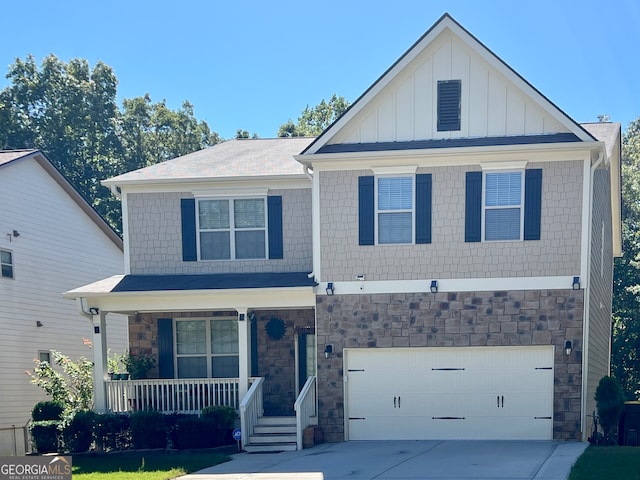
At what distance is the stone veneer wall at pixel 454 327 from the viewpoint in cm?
1282

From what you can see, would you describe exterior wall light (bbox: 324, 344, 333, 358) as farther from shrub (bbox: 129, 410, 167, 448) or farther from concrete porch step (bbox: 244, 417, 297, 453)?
shrub (bbox: 129, 410, 167, 448)

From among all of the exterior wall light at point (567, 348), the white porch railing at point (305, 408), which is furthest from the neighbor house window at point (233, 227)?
the exterior wall light at point (567, 348)

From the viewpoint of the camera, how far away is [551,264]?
12.9 meters

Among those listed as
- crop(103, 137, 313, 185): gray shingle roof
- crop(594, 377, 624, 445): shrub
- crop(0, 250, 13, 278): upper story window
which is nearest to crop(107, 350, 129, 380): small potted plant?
crop(0, 250, 13, 278): upper story window

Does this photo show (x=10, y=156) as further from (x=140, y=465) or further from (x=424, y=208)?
(x=424, y=208)

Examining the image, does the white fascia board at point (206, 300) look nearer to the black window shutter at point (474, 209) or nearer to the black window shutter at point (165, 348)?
the black window shutter at point (165, 348)

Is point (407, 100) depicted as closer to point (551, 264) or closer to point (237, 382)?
point (551, 264)

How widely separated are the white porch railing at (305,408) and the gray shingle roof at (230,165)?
15.8 feet

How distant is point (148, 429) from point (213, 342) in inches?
122

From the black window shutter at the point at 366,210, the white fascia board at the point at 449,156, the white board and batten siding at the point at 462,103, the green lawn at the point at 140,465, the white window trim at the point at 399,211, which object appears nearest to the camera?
the green lawn at the point at 140,465

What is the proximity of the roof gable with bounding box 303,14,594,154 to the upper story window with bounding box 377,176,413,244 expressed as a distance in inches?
36.5

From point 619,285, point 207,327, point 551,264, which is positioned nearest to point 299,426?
point 207,327

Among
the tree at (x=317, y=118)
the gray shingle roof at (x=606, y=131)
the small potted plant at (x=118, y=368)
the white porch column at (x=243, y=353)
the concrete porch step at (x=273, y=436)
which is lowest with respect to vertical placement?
the concrete porch step at (x=273, y=436)

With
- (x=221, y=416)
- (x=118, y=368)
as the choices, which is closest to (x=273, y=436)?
(x=221, y=416)
